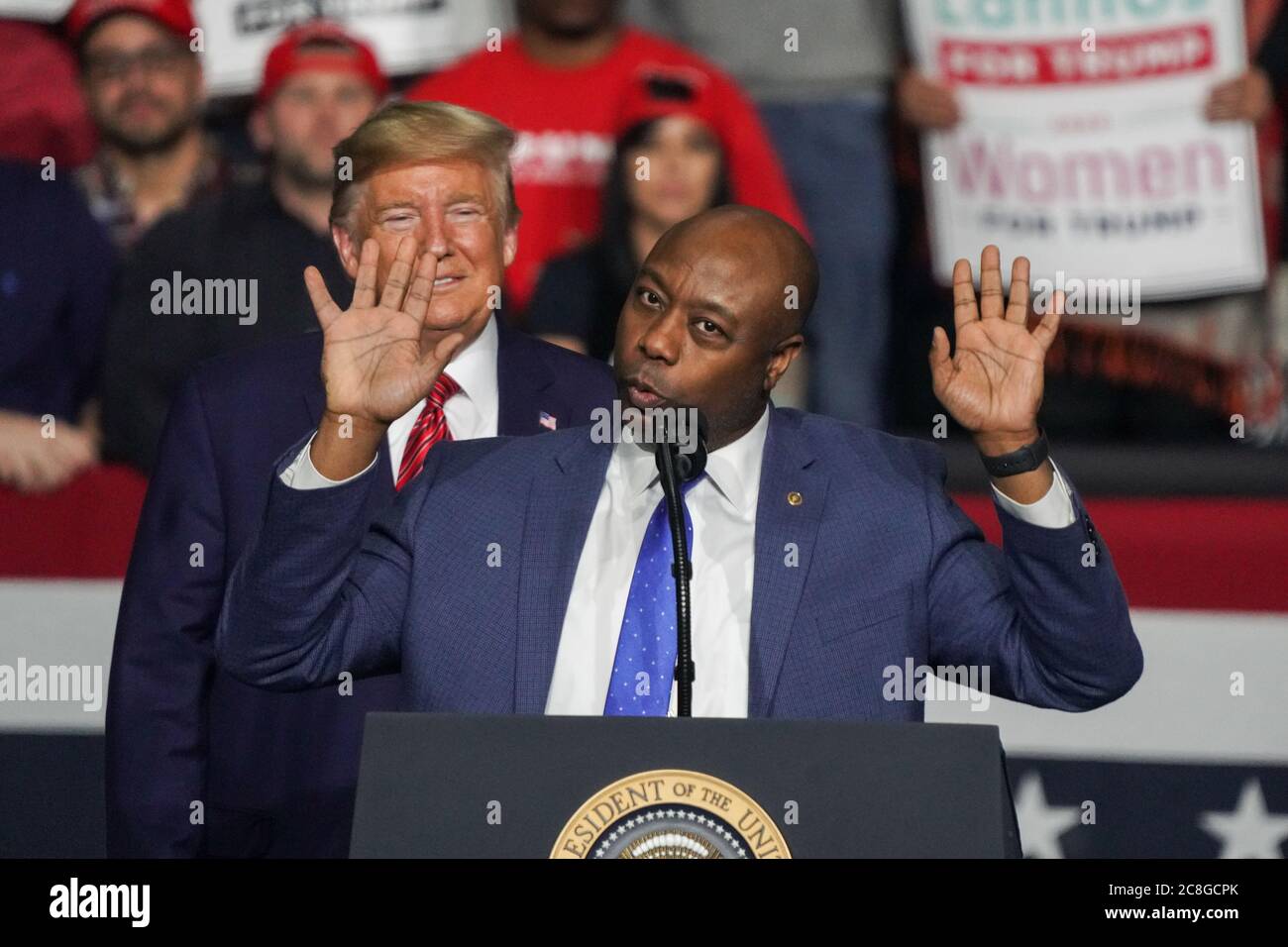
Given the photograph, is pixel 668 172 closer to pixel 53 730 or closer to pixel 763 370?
pixel 53 730

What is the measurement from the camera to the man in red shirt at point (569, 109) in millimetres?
4242

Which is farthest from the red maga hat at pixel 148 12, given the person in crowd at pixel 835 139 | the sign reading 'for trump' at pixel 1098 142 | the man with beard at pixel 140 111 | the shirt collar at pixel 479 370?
the shirt collar at pixel 479 370

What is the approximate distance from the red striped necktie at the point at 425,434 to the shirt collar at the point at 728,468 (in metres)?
0.47

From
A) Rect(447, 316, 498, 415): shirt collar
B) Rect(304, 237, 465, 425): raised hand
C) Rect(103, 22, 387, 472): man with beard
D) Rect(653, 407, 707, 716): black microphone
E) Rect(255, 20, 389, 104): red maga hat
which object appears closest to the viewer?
Rect(653, 407, 707, 716): black microphone

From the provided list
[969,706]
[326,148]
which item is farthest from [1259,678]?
[326,148]

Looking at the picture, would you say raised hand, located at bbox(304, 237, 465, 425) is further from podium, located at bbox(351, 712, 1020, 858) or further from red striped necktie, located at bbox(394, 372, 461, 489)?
red striped necktie, located at bbox(394, 372, 461, 489)

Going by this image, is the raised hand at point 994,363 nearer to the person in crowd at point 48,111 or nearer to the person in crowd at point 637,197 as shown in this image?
the person in crowd at point 637,197

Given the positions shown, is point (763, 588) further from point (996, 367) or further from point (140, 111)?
point (140, 111)

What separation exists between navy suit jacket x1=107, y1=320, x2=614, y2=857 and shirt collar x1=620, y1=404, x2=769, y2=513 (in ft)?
1.73

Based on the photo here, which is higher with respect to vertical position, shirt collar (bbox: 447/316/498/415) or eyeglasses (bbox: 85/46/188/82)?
eyeglasses (bbox: 85/46/188/82)

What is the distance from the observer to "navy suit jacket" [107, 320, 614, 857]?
2.40 meters

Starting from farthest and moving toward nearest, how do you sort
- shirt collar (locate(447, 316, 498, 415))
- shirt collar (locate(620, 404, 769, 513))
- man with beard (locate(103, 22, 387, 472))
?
man with beard (locate(103, 22, 387, 472)), shirt collar (locate(447, 316, 498, 415)), shirt collar (locate(620, 404, 769, 513))

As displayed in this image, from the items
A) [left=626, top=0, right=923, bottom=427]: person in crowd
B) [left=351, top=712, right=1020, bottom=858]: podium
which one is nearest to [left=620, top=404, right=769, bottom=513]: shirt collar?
[left=351, top=712, right=1020, bottom=858]: podium

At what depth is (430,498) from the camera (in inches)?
78.7
